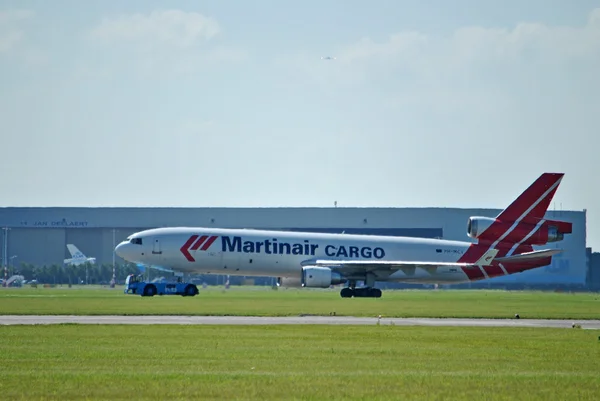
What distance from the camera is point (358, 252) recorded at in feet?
253

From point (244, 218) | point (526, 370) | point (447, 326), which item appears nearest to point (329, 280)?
point (447, 326)

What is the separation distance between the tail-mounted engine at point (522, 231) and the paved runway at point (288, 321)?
3208 cm

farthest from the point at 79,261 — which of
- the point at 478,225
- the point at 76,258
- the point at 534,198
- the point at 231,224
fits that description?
the point at 534,198

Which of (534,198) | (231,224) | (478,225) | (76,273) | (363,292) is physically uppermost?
(231,224)

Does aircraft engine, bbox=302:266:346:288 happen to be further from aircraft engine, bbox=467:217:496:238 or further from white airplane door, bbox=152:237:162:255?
aircraft engine, bbox=467:217:496:238

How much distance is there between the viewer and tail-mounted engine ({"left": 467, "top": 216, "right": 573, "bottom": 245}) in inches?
3031

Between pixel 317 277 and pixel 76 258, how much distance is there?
71.2 m

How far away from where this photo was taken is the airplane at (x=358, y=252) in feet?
240

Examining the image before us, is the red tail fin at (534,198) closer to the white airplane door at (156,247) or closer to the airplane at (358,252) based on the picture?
the airplane at (358,252)

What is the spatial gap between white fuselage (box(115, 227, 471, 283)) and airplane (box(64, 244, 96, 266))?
62.4 m

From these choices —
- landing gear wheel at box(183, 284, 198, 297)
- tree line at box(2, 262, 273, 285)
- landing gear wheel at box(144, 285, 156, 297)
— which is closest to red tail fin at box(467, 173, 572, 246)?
landing gear wheel at box(183, 284, 198, 297)

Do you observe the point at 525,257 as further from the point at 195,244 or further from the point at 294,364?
the point at 294,364

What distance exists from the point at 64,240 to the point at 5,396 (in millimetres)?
131007

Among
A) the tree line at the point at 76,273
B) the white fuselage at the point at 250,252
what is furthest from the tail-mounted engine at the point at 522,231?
the tree line at the point at 76,273
